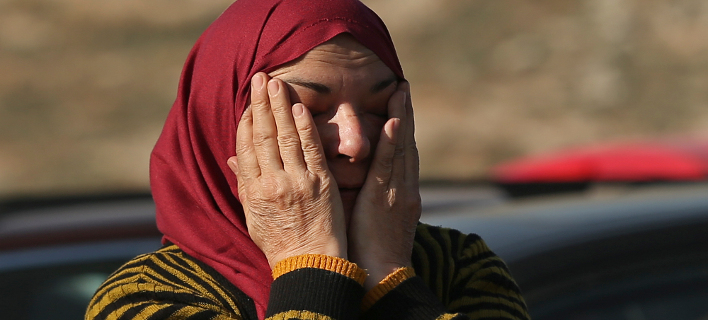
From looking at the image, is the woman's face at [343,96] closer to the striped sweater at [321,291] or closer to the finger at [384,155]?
the finger at [384,155]

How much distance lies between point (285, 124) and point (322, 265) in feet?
0.95

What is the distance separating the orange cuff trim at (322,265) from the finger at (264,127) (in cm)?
19

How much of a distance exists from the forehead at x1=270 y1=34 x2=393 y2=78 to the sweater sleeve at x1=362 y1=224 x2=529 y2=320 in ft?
1.41

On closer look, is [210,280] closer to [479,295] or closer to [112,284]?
[112,284]

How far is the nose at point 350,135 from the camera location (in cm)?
169

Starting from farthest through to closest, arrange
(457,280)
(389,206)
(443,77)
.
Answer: (443,77) → (457,280) → (389,206)

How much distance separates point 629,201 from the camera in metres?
3.05

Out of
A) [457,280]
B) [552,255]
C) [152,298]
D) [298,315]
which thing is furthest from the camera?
[552,255]

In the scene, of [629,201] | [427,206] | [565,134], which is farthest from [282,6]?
[565,134]

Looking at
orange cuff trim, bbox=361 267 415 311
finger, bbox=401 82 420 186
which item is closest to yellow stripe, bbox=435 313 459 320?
orange cuff trim, bbox=361 267 415 311

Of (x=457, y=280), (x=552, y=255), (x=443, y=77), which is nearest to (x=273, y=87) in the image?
(x=457, y=280)

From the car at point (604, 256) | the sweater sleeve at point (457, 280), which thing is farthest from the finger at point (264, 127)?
the car at point (604, 256)

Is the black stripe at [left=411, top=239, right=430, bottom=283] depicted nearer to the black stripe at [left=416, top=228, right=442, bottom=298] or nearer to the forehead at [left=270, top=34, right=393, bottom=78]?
the black stripe at [left=416, top=228, right=442, bottom=298]

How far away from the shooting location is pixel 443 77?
2086 cm
